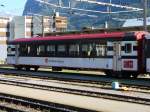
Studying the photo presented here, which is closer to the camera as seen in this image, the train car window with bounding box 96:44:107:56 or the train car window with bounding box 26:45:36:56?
the train car window with bounding box 96:44:107:56

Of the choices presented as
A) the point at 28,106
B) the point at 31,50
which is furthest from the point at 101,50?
the point at 28,106

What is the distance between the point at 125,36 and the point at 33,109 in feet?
47.6

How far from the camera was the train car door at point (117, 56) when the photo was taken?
30781mm

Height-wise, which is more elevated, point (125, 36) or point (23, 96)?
point (125, 36)

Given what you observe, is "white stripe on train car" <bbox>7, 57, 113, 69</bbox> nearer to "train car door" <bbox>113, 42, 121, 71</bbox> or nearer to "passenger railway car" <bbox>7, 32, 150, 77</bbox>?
"passenger railway car" <bbox>7, 32, 150, 77</bbox>

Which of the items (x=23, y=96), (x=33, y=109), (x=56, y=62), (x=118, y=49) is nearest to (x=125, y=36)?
(x=118, y=49)

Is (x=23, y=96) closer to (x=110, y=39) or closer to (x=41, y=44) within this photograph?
(x=110, y=39)

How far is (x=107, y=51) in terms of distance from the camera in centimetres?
3178

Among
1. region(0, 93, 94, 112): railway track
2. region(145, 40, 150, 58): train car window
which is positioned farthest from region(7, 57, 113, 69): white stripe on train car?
region(0, 93, 94, 112): railway track

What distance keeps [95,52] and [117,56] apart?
256cm

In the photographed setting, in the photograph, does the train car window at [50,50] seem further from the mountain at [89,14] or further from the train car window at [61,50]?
the mountain at [89,14]

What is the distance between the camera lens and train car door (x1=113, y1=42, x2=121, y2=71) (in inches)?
1212

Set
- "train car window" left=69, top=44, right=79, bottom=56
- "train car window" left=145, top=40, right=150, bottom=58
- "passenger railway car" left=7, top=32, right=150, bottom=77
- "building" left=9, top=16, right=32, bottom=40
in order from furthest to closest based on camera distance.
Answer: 1. "building" left=9, top=16, right=32, bottom=40
2. "train car window" left=69, top=44, right=79, bottom=56
3. "passenger railway car" left=7, top=32, right=150, bottom=77
4. "train car window" left=145, top=40, right=150, bottom=58

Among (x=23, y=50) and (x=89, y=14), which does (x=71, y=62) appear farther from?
(x=89, y=14)
